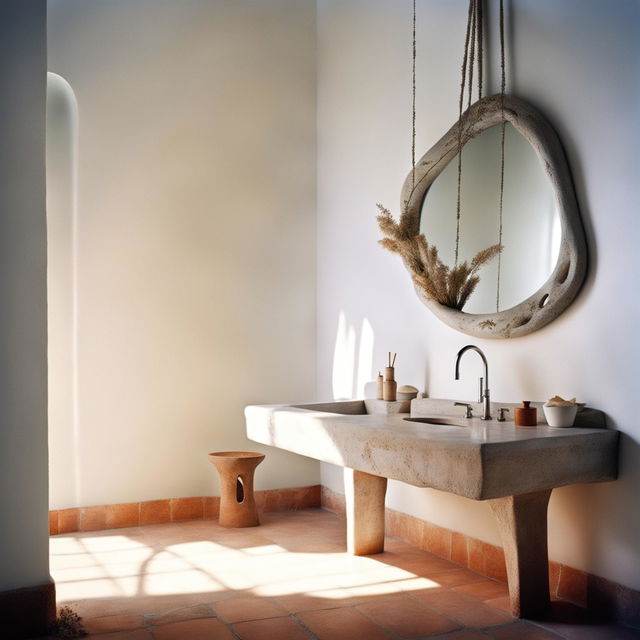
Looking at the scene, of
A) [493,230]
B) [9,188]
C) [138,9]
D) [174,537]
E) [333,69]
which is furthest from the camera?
[333,69]

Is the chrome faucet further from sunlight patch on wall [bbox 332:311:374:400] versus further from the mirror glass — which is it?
sunlight patch on wall [bbox 332:311:374:400]

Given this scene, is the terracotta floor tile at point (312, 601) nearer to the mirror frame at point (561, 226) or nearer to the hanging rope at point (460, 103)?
the mirror frame at point (561, 226)

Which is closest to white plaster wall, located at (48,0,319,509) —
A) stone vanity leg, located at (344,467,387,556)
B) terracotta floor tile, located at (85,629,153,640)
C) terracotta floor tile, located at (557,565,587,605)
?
stone vanity leg, located at (344,467,387,556)

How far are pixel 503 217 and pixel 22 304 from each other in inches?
79.9

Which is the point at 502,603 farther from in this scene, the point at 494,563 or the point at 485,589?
the point at 494,563

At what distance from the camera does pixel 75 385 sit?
176 inches

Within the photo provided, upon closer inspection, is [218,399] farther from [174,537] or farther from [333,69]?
[333,69]

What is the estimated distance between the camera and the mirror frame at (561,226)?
10.1 feet

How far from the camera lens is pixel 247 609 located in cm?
313

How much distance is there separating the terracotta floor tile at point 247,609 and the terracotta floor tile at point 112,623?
318 mm

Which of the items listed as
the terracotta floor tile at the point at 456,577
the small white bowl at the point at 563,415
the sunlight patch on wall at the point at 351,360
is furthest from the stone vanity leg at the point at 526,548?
the sunlight patch on wall at the point at 351,360

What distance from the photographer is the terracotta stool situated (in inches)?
177

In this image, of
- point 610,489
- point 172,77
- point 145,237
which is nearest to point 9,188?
point 145,237

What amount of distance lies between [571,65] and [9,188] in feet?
7.38
